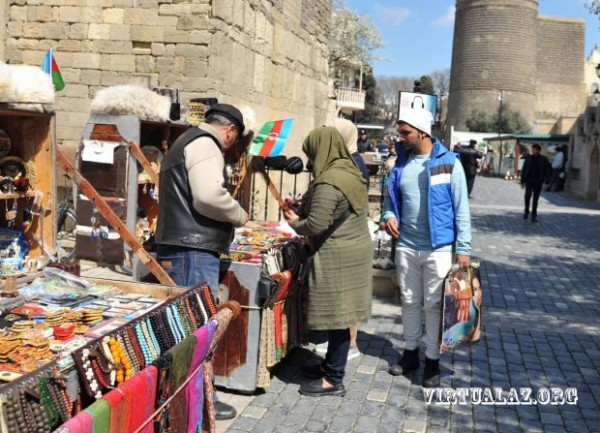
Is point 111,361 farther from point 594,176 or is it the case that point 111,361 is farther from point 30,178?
point 594,176

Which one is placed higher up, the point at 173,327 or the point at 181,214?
the point at 181,214

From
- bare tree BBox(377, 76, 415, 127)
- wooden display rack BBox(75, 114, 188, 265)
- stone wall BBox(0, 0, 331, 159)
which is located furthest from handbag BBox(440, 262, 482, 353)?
bare tree BBox(377, 76, 415, 127)

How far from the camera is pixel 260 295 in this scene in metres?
4.17

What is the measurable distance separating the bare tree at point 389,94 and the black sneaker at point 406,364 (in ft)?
224

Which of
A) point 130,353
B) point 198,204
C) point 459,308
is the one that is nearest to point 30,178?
point 198,204

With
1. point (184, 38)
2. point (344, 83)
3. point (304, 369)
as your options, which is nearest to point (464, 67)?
point (344, 83)

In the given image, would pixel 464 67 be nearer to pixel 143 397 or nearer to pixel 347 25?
pixel 347 25

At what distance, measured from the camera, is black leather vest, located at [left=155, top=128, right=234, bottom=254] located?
11.8ft

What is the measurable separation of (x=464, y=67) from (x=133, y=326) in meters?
54.3

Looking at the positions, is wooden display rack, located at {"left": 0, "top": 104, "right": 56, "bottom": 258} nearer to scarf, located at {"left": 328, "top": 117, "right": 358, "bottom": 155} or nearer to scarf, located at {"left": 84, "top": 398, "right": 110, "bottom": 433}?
scarf, located at {"left": 328, "top": 117, "right": 358, "bottom": 155}

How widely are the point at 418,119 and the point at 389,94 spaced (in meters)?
76.8

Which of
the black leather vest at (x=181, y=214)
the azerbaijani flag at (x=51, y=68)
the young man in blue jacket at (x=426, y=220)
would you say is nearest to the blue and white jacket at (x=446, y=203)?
the young man in blue jacket at (x=426, y=220)

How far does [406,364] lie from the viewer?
485 centimetres

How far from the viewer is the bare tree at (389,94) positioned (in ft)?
242
